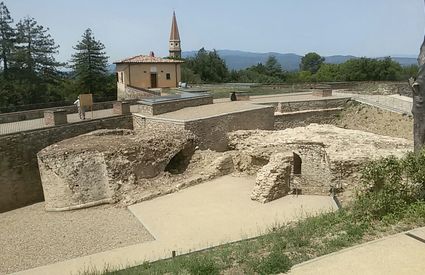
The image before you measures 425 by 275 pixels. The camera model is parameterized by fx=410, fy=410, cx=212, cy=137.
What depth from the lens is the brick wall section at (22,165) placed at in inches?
635

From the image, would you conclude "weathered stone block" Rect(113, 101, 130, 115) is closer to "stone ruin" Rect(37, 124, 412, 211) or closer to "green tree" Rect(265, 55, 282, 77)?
"stone ruin" Rect(37, 124, 412, 211)

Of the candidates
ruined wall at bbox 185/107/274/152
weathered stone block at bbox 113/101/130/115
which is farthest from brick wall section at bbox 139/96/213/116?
ruined wall at bbox 185/107/274/152

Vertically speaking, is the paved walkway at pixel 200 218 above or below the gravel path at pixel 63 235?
above

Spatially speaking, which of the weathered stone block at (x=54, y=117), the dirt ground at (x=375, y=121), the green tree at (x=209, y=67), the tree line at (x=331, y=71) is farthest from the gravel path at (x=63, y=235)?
the green tree at (x=209, y=67)

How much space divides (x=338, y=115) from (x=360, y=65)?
3740cm

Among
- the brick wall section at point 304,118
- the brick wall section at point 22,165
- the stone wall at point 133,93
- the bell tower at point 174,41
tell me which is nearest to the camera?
the brick wall section at point 22,165

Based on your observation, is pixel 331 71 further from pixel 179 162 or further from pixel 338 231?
pixel 338 231

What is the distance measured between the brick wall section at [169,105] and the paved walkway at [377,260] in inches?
578

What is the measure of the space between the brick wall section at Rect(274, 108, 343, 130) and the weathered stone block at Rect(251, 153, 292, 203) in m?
10.4

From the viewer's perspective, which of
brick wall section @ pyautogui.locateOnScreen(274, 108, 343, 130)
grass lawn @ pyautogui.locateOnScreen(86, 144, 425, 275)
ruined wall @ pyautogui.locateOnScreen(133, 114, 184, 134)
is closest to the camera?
grass lawn @ pyautogui.locateOnScreen(86, 144, 425, 275)

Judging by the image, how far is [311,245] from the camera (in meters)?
7.58

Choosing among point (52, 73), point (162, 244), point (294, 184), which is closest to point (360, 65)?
point (52, 73)

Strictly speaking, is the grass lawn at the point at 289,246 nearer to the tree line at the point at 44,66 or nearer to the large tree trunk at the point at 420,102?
the large tree trunk at the point at 420,102

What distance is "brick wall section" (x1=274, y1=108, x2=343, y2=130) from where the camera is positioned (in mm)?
25234
